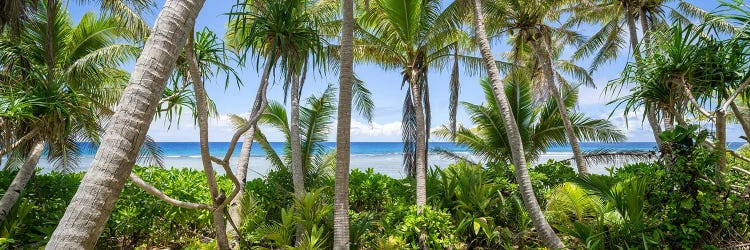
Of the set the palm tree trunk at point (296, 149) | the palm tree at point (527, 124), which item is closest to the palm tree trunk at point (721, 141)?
the palm tree trunk at point (296, 149)

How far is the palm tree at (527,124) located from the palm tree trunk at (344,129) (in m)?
6.69

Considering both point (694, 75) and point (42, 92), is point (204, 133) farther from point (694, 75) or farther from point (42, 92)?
point (694, 75)

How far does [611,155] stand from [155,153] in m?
12.2

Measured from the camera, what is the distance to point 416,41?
28.0 ft

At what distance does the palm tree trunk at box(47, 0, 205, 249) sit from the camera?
1913 millimetres

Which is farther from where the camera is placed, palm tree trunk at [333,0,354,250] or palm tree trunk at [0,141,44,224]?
palm tree trunk at [0,141,44,224]

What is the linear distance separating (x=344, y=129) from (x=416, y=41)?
4.03 metres

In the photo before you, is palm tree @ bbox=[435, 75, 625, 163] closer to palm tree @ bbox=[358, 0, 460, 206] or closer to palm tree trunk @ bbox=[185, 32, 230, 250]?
palm tree @ bbox=[358, 0, 460, 206]

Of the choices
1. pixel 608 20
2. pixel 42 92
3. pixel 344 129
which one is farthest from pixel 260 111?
pixel 608 20

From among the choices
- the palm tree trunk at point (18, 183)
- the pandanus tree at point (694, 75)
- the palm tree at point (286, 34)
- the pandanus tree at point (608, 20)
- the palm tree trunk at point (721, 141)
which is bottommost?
the palm tree trunk at point (18, 183)

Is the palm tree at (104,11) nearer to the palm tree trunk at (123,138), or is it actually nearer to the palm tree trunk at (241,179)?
the palm tree trunk at (241,179)

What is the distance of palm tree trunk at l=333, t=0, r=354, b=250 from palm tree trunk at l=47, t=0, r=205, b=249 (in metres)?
2.93

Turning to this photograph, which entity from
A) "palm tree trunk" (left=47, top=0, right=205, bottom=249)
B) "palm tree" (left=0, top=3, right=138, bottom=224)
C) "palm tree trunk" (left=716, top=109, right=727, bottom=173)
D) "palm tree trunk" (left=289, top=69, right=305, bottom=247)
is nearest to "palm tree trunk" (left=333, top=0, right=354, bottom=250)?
"palm tree trunk" (left=289, top=69, right=305, bottom=247)

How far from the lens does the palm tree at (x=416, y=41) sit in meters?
7.61
